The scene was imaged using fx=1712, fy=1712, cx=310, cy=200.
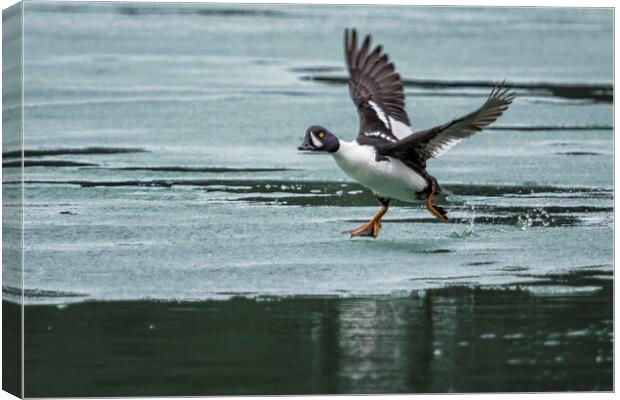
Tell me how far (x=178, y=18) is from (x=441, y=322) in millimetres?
2802

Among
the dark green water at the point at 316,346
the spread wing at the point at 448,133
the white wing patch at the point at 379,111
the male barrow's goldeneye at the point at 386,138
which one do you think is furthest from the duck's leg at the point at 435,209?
the dark green water at the point at 316,346

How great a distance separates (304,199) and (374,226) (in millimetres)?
677

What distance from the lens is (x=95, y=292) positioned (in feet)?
37.0

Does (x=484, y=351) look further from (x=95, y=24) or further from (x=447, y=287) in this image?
(x=95, y=24)

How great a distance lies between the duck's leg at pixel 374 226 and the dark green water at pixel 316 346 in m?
0.90

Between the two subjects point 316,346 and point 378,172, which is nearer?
point 316,346

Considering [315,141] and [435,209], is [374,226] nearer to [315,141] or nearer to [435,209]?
[435,209]

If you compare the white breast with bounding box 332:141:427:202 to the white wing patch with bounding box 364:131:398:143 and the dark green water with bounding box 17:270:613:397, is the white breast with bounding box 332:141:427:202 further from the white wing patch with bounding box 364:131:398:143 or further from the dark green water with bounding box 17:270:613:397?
the dark green water with bounding box 17:270:613:397

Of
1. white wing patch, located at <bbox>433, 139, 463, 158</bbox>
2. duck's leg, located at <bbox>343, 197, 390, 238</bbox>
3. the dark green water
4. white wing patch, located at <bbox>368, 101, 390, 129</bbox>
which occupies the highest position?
white wing patch, located at <bbox>368, 101, 390, 129</bbox>

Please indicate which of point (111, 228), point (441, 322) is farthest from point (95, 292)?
point (441, 322)

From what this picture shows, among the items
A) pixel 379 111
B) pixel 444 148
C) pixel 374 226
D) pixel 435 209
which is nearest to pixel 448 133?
pixel 444 148

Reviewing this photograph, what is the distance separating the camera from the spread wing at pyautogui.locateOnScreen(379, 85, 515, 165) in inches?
466

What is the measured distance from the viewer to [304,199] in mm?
12859

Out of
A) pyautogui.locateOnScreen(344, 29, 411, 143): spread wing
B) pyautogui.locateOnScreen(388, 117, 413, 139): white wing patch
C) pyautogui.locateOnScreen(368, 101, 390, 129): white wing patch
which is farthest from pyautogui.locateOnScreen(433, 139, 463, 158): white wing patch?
pyautogui.locateOnScreen(368, 101, 390, 129): white wing patch
